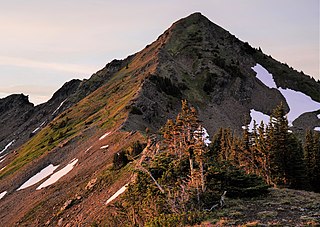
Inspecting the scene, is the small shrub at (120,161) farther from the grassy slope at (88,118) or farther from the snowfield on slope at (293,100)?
the snowfield on slope at (293,100)

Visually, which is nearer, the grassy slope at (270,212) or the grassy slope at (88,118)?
the grassy slope at (270,212)

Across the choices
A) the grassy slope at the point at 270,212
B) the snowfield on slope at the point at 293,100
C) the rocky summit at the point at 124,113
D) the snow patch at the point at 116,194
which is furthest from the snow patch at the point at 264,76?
the grassy slope at the point at 270,212

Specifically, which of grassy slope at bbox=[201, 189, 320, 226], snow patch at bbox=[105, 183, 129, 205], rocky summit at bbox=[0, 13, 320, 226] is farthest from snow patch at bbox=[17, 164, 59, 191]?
grassy slope at bbox=[201, 189, 320, 226]

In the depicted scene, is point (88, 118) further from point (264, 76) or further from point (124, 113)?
point (264, 76)

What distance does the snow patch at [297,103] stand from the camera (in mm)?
116175

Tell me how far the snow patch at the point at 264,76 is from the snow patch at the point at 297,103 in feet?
13.2

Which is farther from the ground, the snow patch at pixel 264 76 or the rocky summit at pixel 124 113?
the rocky summit at pixel 124 113

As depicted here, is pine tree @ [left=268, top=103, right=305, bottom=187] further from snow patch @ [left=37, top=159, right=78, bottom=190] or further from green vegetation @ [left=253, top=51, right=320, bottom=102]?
green vegetation @ [left=253, top=51, right=320, bottom=102]

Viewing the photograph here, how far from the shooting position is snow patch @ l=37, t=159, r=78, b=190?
54875mm

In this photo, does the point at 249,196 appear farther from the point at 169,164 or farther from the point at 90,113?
the point at 90,113

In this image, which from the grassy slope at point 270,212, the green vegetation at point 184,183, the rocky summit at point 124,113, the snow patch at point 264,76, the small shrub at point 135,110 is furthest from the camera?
the snow patch at point 264,76

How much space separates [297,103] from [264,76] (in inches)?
659

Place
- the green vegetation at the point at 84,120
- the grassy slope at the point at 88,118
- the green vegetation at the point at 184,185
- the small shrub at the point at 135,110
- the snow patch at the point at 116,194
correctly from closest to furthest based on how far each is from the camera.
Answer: the green vegetation at the point at 184,185
the snow patch at the point at 116,194
the small shrub at the point at 135,110
the green vegetation at the point at 84,120
the grassy slope at the point at 88,118

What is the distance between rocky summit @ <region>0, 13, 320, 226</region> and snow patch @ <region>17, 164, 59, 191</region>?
11.6 inches
